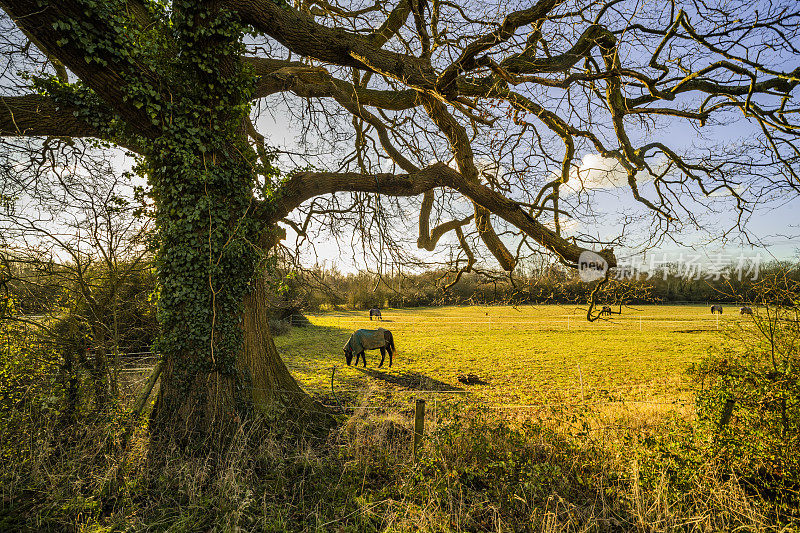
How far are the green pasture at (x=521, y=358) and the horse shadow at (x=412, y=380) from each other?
0.10 ft

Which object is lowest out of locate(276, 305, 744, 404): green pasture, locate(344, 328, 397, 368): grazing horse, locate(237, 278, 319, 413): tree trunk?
locate(276, 305, 744, 404): green pasture

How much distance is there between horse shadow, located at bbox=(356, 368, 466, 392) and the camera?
9.98m

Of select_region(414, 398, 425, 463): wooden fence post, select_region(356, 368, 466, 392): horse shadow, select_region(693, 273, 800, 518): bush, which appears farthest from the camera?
select_region(356, 368, 466, 392): horse shadow

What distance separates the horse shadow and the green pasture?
1.2 inches

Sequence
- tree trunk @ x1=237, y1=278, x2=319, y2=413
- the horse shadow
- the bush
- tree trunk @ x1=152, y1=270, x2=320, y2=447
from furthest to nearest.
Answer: the horse shadow, tree trunk @ x1=237, y1=278, x2=319, y2=413, tree trunk @ x1=152, y1=270, x2=320, y2=447, the bush

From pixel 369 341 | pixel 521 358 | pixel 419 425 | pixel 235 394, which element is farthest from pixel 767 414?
pixel 521 358

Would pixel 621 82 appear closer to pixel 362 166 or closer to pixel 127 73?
pixel 362 166

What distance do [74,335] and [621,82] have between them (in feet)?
30.3

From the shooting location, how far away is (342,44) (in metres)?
4.58

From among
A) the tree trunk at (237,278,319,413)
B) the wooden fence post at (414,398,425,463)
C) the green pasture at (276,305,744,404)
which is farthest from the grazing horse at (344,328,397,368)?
the wooden fence post at (414,398,425,463)

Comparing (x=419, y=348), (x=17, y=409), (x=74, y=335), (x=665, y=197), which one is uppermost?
(x=665, y=197)

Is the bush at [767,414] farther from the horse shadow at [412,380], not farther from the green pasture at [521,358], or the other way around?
the horse shadow at [412,380]

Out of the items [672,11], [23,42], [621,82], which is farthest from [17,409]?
[672,11]

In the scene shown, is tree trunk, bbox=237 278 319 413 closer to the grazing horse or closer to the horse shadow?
the horse shadow
